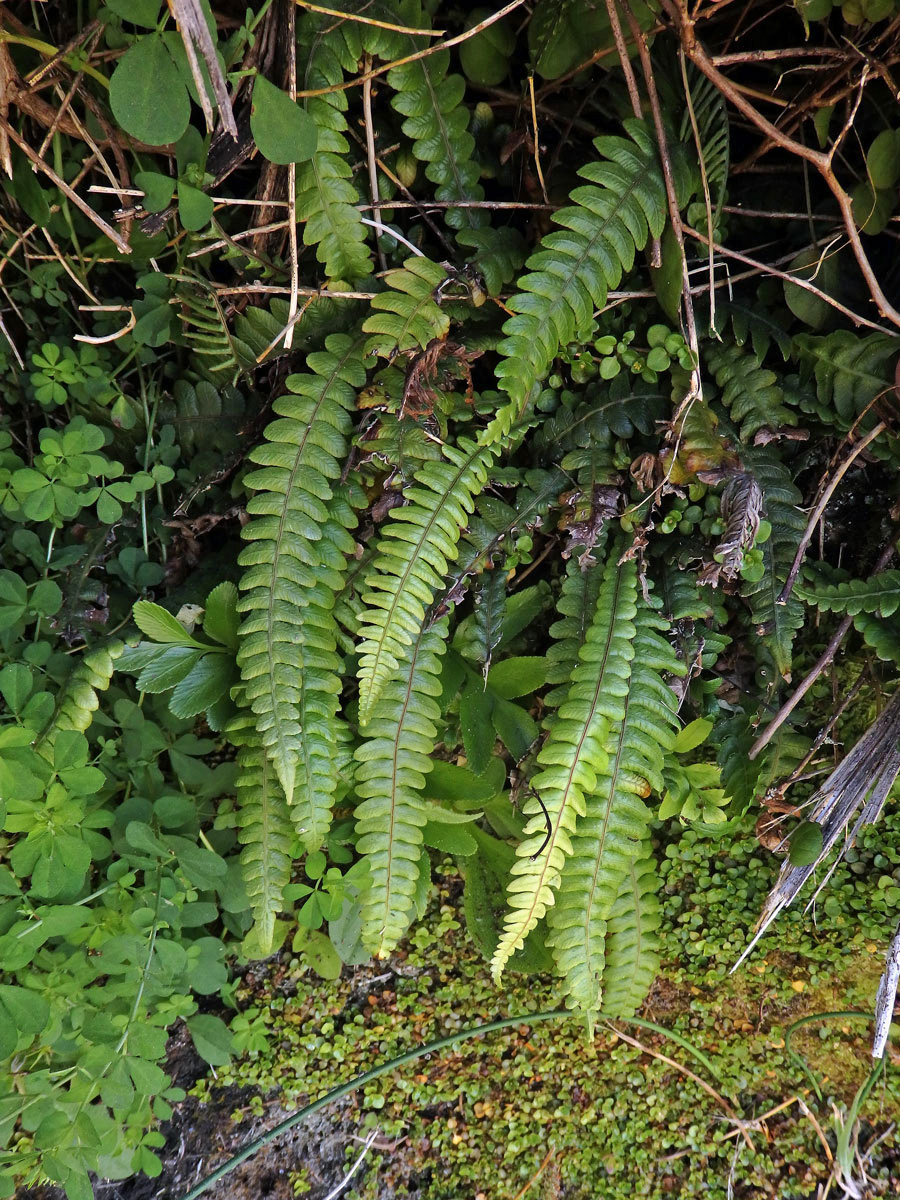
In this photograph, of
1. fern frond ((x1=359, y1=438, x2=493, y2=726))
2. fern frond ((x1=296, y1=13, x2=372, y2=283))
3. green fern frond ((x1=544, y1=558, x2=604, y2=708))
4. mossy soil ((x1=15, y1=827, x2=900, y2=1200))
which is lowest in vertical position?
mossy soil ((x1=15, y1=827, x2=900, y2=1200))

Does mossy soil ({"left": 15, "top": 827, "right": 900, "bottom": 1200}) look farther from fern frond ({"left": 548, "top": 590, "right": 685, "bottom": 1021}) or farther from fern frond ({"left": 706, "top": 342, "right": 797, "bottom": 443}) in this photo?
fern frond ({"left": 706, "top": 342, "right": 797, "bottom": 443})

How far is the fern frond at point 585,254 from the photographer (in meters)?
1.55

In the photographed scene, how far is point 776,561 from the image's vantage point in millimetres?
1768

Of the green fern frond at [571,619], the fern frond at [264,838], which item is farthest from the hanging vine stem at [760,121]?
the fern frond at [264,838]

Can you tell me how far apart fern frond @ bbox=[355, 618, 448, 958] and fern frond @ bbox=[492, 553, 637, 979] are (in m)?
0.26

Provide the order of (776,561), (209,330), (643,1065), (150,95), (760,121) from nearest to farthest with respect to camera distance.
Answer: (150,95), (760,121), (776,561), (209,330), (643,1065)

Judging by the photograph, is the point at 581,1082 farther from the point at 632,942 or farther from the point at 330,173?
the point at 330,173

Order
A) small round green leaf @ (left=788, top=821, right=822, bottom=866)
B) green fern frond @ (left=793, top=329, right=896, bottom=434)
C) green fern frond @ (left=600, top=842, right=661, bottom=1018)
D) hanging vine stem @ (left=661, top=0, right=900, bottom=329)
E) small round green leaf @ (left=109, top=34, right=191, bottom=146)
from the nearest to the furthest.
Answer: small round green leaf @ (left=109, top=34, right=191, bottom=146), hanging vine stem @ (left=661, top=0, right=900, bottom=329), green fern frond @ (left=793, top=329, right=896, bottom=434), small round green leaf @ (left=788, top=821, right=822, bottom=866), green fern frond @ (left=600, top=842, right=661, bottom=1018)

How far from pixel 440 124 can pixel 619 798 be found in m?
1.55

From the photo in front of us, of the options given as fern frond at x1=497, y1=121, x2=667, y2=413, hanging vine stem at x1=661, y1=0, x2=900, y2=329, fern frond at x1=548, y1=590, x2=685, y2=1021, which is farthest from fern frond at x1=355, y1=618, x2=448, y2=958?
hanging vine stem at x1=661, y1=0, x2=900, y2=329

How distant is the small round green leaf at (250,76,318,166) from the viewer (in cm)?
144

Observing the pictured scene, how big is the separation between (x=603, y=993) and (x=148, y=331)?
202cm

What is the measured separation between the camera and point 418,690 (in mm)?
1807

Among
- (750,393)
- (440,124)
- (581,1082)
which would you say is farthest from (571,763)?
(440,124)
